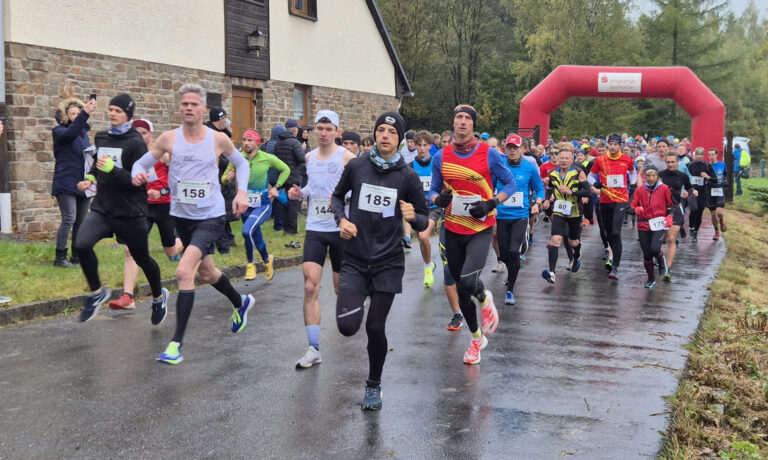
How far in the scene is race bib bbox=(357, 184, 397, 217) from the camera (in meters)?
5.55

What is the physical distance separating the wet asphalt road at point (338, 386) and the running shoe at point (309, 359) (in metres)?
0.07

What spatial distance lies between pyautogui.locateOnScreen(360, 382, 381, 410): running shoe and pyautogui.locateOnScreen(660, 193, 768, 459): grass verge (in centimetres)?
177

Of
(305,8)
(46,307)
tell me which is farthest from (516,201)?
(305,8)

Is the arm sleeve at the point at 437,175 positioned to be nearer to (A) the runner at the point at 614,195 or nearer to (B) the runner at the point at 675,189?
(A) the runner at the point at 614,195

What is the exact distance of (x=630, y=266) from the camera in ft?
42.7

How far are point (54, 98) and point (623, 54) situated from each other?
135ft

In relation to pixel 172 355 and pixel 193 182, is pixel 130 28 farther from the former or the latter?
pixel 172 355

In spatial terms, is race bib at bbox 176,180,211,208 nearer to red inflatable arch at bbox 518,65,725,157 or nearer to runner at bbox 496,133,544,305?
runner at bbox 496,133,544,305

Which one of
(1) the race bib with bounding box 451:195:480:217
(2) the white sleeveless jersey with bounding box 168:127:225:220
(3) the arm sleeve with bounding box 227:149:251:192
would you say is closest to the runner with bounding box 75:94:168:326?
(2) the white sleeveless jersey with bounding box 168:127:225:220

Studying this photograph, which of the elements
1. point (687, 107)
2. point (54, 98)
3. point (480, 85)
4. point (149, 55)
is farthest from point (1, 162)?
point (480, 85)

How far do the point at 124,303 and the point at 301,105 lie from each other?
1431 centimetres

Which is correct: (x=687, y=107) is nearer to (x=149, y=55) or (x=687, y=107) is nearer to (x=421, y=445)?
(x=149, y=55)

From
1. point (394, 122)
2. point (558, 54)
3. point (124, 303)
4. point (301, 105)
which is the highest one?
point (558, 54)

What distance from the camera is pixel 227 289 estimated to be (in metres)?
7.14
